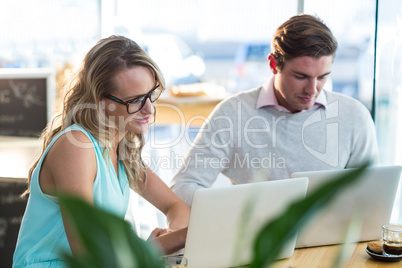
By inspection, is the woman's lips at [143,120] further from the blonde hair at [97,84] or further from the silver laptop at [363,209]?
the silver laptop at [363,209]

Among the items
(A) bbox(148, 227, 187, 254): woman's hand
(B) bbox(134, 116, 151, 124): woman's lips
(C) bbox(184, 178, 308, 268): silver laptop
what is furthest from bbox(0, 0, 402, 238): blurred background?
(C) bbox(184, 178, 308, 268): silver laptop

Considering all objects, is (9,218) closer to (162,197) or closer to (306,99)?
(162,197)

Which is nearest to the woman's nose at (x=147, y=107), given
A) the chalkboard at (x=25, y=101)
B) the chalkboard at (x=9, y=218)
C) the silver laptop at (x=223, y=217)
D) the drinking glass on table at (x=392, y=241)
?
the silver laptop at (x=223, y=217)

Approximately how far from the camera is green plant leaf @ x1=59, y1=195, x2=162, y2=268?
0.36 meters

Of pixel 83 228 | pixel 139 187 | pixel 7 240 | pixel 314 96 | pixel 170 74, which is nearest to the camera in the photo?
pixel 83 228

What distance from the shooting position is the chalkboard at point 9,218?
221cm

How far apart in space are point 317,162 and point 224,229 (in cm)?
82

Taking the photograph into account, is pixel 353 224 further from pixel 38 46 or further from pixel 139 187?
pixel 38 46

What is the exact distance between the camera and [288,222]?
388mm

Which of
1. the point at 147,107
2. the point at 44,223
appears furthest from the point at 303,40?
the point at 44,223

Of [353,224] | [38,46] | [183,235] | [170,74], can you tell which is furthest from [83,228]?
[170,74]

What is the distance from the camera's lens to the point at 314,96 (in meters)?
1.83

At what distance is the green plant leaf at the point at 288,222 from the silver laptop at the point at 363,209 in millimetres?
970

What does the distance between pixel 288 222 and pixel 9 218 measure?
82.4 inches
